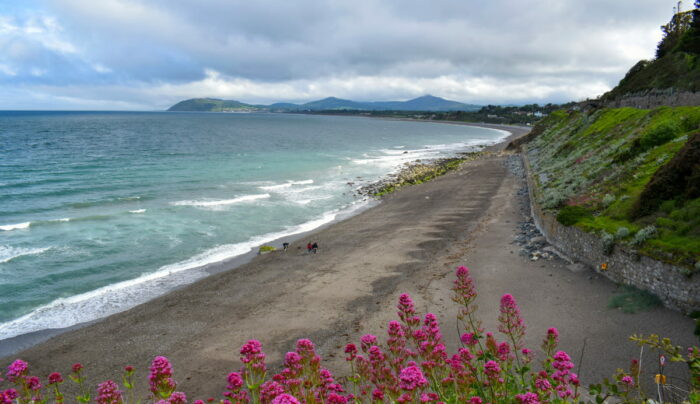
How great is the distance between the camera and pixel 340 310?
14180mm

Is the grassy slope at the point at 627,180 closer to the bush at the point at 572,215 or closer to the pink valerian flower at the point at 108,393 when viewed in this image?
the bush at the point at 572,215

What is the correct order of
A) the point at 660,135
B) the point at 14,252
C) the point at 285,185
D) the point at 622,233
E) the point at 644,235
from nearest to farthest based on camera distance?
the point at 644,235 → the point at 622,233 → the point at 660,135 → the point at 14,252 → the point at 285,185

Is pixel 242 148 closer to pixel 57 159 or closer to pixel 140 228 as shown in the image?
pixel 57 159

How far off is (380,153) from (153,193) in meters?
48.0

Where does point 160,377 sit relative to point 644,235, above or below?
above

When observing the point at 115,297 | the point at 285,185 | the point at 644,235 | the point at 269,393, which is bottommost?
the point at 115,297

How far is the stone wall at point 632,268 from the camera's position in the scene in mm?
10367

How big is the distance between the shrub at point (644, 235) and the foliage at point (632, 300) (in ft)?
4.34

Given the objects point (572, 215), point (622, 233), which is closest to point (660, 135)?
point (572, 215)

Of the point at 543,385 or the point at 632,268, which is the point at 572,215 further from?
the point at 543,385

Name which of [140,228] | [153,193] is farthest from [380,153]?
[140,228]

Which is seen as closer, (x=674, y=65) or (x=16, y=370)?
(x=16, y=370)

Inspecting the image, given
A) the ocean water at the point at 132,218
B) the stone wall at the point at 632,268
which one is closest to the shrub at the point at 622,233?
the stone wall at the point at 632,268

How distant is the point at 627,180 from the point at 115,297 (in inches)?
879
